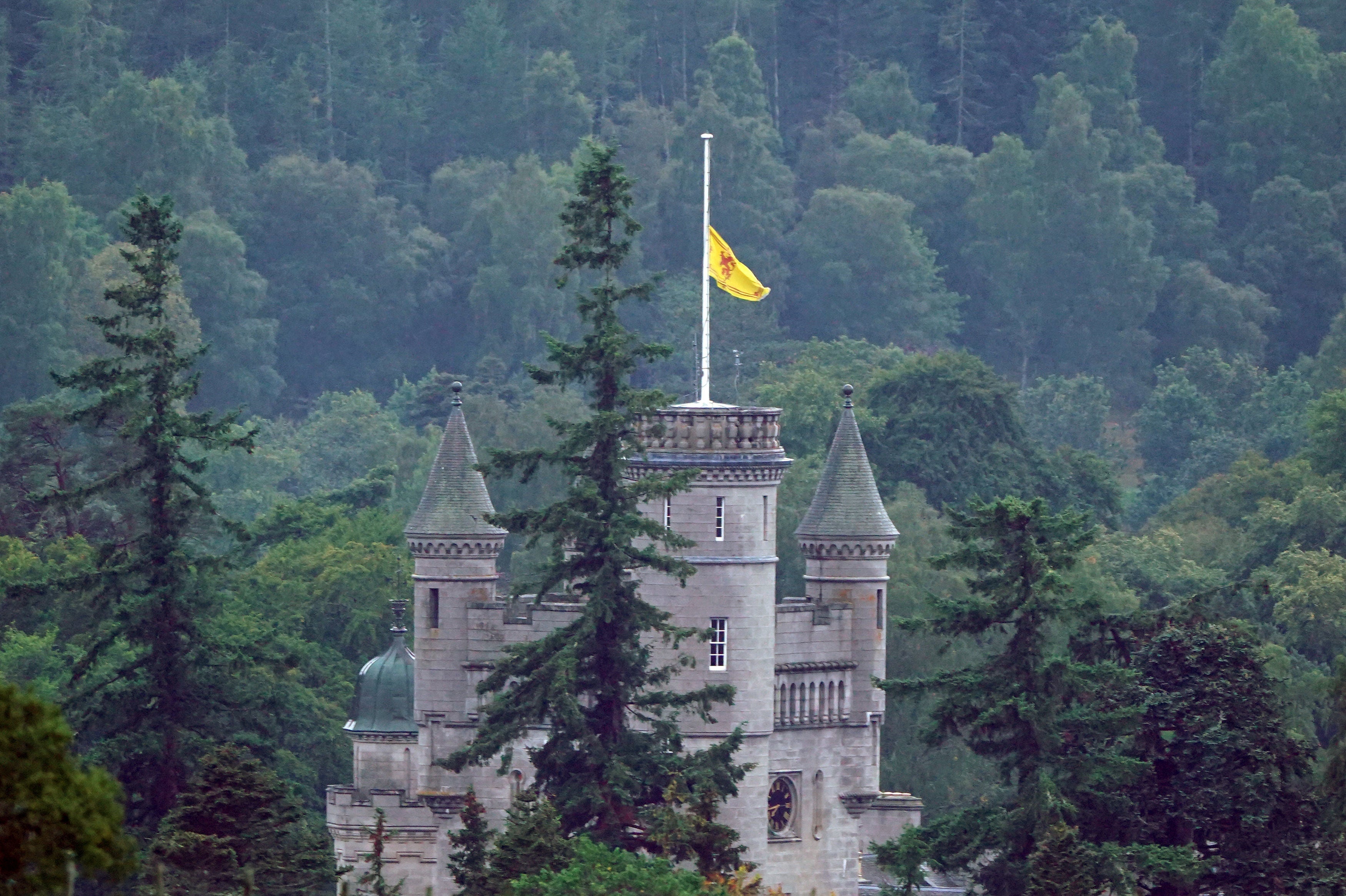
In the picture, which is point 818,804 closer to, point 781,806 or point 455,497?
point 781,806

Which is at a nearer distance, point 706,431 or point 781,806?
point 706,431

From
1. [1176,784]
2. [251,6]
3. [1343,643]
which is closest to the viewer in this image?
[1176,784]

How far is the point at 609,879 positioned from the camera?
63.9 m

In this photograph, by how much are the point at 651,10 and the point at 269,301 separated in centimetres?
3092

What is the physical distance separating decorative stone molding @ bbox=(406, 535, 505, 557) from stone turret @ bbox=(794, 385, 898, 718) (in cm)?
714

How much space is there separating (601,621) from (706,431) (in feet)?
22.4

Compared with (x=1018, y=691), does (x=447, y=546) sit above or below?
above

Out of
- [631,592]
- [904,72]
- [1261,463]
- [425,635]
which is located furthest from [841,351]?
[631,592]

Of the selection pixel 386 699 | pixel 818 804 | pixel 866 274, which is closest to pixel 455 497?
pixel 386 699

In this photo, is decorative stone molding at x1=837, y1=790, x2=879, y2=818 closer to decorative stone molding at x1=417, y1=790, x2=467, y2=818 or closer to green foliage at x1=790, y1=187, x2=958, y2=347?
decorative stone molding at x1=417, y1=790, x2=467, y2=818

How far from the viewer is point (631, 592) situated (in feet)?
240

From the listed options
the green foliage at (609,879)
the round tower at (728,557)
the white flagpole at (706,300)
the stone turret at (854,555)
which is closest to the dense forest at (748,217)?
the stone turret at (854,555)

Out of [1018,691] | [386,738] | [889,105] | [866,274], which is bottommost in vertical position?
[1018,691]

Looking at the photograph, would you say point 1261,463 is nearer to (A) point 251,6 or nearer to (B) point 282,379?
(B) point 282,379
